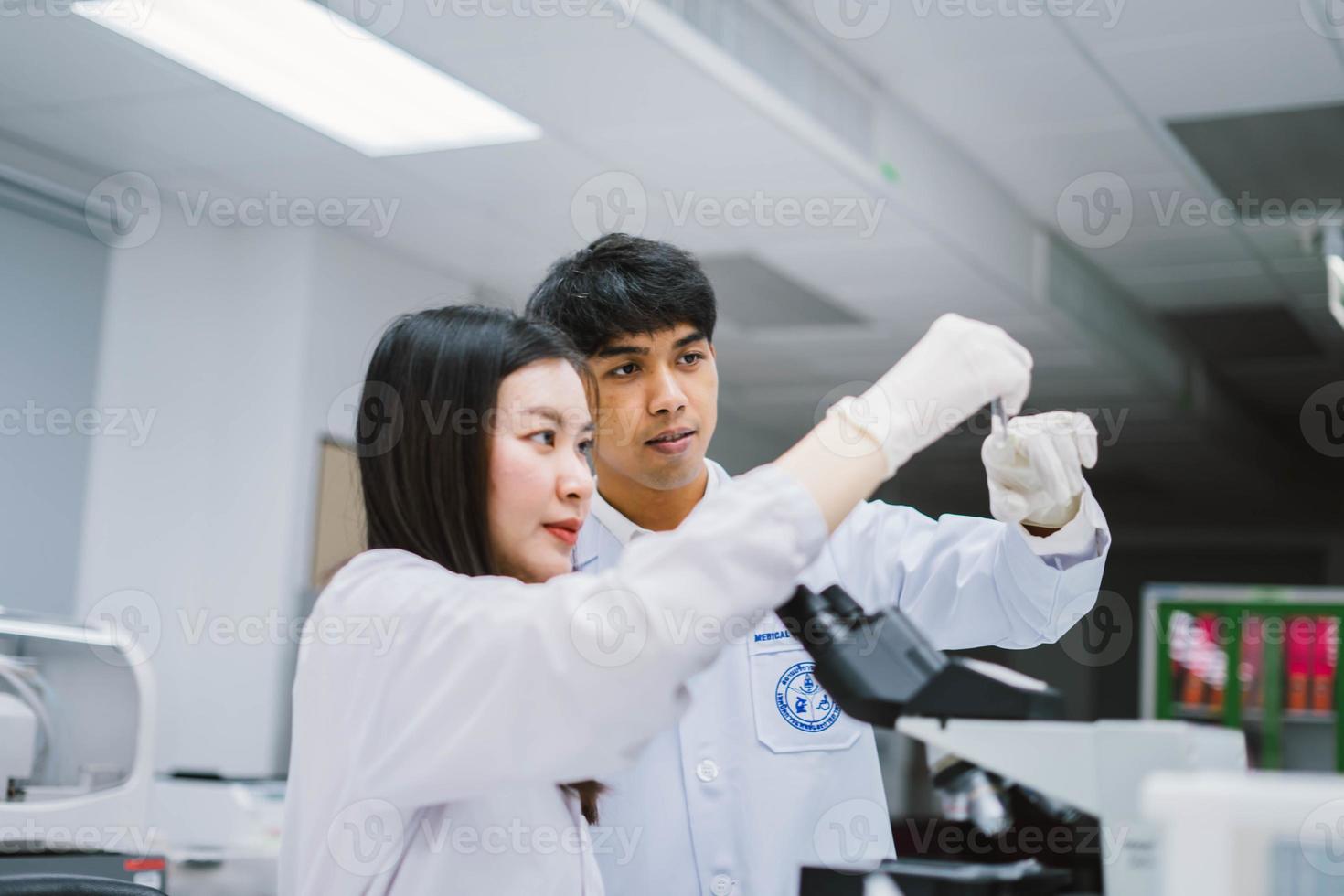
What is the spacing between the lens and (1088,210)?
4.91 metres

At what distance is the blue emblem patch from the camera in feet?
5.28

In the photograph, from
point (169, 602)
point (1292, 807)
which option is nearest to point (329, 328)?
point (169, 602)

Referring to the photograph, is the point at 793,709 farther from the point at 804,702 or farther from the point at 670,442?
the point at 670,442

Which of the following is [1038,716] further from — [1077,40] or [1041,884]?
[1077,40]

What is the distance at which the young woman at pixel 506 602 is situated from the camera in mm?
988

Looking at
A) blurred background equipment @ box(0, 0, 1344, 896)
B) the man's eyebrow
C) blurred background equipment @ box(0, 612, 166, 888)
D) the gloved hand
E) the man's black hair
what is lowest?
blurred background equipment @ box(0, 612, 166, 888)

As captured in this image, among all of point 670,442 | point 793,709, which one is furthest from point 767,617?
point 670,442

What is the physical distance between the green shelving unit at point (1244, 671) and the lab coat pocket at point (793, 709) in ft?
19.0

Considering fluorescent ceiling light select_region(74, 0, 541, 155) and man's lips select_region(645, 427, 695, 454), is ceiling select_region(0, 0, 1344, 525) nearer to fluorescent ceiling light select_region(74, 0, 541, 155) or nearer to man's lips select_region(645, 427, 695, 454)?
fluorescent ceiling light select_region(74, 0, 541, 155)

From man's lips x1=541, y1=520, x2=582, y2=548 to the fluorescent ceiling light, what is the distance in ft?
7.21

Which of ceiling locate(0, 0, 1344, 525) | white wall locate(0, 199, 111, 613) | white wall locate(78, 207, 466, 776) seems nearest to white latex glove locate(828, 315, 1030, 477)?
ceiling locate(0, 0, 1344, 525)

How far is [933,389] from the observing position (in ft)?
3.60

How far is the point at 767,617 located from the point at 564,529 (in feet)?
1.32

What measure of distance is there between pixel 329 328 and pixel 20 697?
81.2 inches
